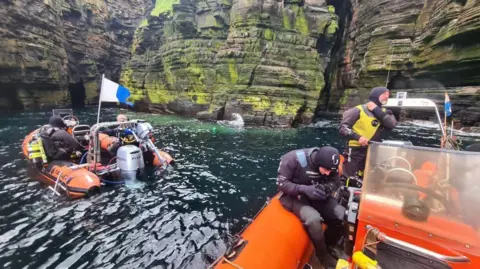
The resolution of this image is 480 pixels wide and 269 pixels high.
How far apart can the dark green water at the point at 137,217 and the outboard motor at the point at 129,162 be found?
527 mm

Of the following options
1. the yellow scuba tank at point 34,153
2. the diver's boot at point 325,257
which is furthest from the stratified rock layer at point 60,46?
the diver's boot at point 325,257

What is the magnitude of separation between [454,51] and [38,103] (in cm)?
4397

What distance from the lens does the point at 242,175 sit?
33.2 feet

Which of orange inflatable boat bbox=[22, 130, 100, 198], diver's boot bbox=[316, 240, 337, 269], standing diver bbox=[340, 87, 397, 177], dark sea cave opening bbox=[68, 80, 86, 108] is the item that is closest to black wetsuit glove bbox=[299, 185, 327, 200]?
diver's boot bbox=[316, 240, 337, 269]

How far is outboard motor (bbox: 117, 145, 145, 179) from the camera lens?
27.1ft

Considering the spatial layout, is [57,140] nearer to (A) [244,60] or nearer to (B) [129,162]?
(B) [129,162]

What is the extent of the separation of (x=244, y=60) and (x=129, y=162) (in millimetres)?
20890

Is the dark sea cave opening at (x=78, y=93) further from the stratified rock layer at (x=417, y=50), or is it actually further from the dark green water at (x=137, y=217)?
the stratified rock layer at (x=417, y=50)

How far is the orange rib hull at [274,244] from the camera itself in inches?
143

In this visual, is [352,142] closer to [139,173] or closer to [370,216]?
[370,216]

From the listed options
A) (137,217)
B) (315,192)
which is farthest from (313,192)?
(137,217)

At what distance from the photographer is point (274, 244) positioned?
3.89 meters

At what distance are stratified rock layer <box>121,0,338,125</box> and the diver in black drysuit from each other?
18883 millimetres

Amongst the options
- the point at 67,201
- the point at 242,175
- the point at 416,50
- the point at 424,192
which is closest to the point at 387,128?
the point at 424,192
